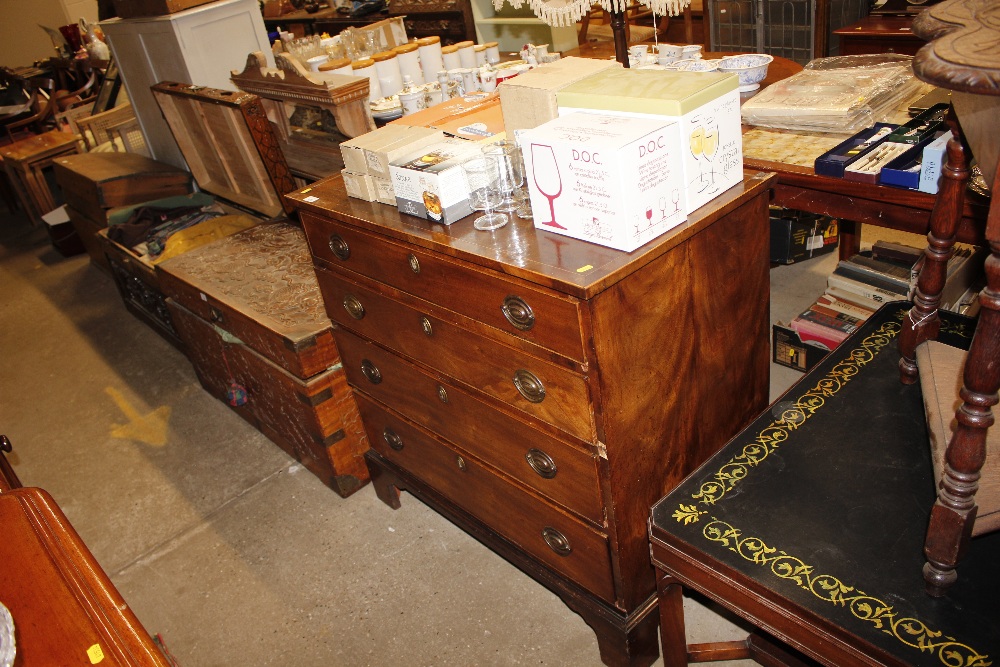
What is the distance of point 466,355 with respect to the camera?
1.87m

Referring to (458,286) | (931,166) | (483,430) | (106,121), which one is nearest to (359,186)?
(458,286)

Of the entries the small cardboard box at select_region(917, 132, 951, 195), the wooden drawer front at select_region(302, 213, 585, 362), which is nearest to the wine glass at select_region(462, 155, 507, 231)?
the wooden drawer front at select_region(302, 213, 585, 362)

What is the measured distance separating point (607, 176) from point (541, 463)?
2.41ft

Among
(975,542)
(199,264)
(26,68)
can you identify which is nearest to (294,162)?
(199,264)

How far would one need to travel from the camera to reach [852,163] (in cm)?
202

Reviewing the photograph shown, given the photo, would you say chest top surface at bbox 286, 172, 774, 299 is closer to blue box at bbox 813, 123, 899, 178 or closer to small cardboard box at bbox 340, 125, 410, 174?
small cardboard box at bbox 340, 125, 410, 174

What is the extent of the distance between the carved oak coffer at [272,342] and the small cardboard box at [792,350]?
5.42 feet

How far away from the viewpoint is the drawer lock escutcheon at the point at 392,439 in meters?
2.43

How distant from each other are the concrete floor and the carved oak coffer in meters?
0.15

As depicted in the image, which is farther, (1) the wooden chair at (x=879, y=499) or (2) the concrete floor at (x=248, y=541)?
(2) the concrete floor at (x=248, y=541)

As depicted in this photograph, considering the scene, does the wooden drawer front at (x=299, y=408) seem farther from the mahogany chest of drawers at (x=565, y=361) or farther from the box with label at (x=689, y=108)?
the box with label at (x=689, y=108)

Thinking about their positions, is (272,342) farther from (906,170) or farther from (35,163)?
(35,163)

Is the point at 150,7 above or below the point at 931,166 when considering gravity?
above

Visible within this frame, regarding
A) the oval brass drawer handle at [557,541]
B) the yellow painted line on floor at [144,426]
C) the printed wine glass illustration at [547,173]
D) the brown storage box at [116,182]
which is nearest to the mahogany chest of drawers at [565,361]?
the oval brass drawer handle at [557,541]
